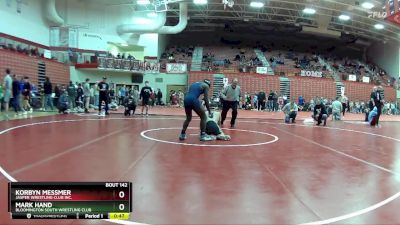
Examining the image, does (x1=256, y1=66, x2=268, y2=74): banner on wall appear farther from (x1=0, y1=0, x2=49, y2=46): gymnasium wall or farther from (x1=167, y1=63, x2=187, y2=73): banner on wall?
(x1=0, y1=0, x2=49, y2=46): gymnasium wall

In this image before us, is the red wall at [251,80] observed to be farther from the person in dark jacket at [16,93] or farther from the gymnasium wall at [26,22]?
the person in dark jacket at [16,93]

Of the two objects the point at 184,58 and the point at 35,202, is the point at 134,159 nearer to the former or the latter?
the point at 35,202

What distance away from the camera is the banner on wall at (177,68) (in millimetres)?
34844

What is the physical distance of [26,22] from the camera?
27078 mm

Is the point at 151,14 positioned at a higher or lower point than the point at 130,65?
higher

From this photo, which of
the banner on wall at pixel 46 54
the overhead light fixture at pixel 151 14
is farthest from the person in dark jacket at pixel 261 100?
the banner on wall at pixel 46 54

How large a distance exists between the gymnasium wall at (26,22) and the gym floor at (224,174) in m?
17.9

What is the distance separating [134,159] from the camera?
654 cm

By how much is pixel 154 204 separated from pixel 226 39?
145 ft

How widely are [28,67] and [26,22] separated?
615 centimetres

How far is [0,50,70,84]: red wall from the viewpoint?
20.4m

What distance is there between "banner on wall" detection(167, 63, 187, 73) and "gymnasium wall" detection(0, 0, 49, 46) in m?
10.7

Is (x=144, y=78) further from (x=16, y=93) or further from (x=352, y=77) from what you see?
(x=352, y=77)

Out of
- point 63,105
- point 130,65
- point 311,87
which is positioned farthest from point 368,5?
point 63,105
